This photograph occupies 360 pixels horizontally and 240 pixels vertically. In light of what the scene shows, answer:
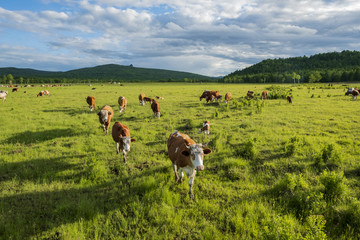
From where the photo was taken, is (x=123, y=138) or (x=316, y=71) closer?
(x=123, y=138)

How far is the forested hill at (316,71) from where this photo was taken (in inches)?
3880

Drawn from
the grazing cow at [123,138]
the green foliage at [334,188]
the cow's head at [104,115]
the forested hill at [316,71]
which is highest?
the forested hill at [316,71]

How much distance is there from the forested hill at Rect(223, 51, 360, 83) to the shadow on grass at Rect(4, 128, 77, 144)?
116919 mm

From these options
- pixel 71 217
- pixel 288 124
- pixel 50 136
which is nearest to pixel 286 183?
pixel 71 217

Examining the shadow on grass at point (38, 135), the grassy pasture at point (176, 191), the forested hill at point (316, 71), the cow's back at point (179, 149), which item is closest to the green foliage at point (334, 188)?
the grassy pasture at point (176, 191)

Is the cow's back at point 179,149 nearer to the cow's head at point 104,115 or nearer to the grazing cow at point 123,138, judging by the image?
the grazing cow at point 123,138

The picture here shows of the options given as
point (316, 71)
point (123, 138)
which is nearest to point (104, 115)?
point (123, 138)

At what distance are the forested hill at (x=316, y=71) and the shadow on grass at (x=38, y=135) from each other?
384 ft

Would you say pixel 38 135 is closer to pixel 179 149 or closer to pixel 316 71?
pixel 179 149

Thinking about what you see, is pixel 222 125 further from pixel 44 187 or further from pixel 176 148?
pixel 44 187

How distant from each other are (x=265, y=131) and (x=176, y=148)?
7844 mm

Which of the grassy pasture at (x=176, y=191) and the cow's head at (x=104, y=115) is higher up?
the cow's head at (x=104, y=115)

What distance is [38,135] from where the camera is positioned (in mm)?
11055

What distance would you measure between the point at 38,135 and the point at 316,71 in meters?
147
